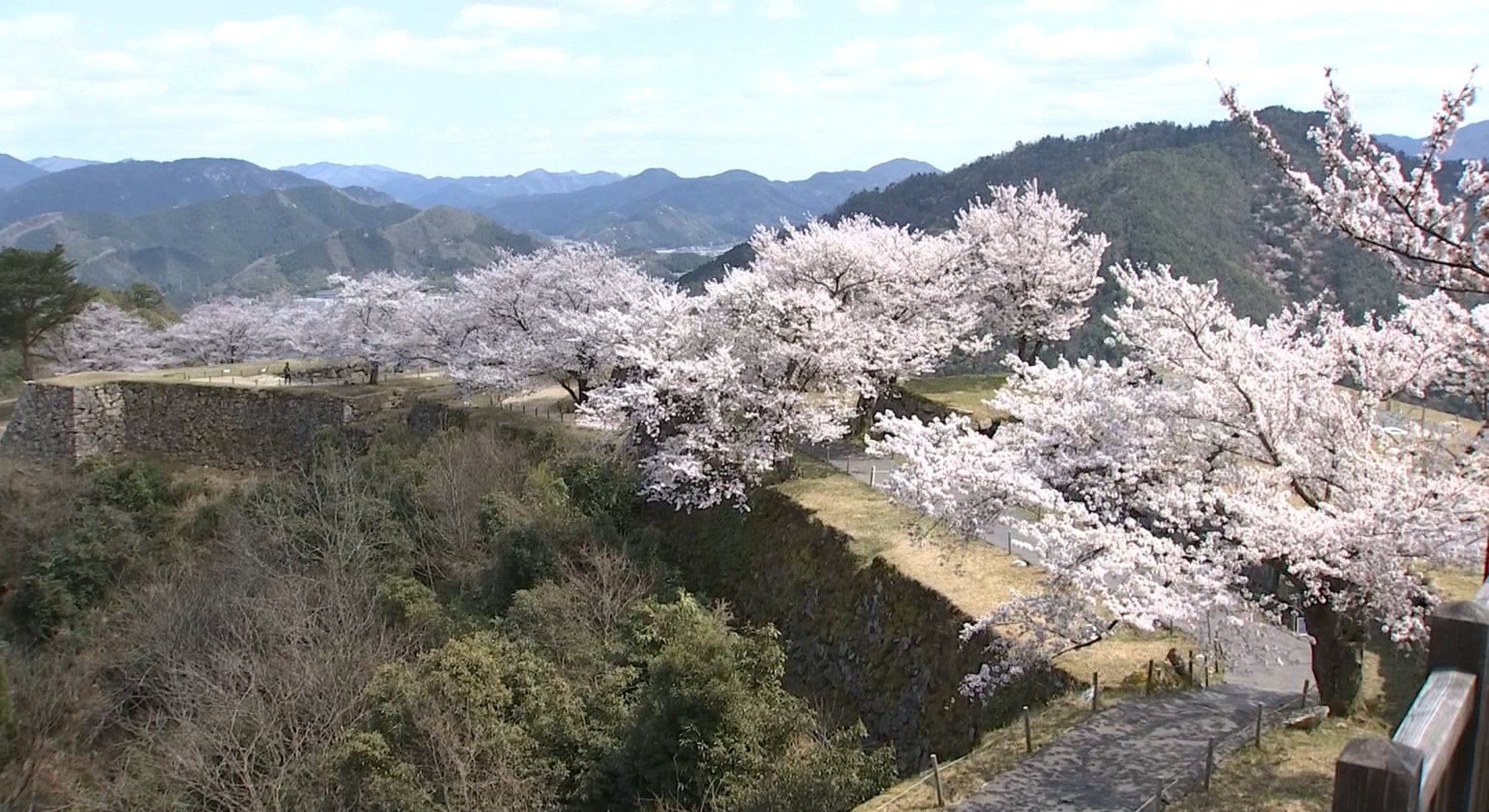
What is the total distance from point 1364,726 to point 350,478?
63.3ft

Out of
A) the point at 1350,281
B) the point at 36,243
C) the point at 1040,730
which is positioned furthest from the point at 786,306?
the point at 36,243

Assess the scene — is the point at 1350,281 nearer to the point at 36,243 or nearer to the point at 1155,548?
the point at 1155,548

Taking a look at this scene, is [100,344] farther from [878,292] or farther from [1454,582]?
[1454,582]

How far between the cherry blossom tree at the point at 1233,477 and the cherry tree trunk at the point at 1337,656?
1 centimetres

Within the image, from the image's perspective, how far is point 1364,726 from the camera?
334 inches

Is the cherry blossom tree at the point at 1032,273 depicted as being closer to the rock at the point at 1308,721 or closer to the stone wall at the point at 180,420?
the rock at the point at 1308,721

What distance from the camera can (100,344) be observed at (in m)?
41.2

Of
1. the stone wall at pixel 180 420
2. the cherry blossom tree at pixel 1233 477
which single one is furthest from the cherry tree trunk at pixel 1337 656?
the stone wall at pixel 180 420

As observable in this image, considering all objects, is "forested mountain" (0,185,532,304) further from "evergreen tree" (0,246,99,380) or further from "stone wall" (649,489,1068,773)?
"stone wall" (649,489,1068,773)

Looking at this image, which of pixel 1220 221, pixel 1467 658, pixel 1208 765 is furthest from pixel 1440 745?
pixel 1220 221

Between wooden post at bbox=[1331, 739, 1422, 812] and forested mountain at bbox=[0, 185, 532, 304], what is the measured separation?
159 metres

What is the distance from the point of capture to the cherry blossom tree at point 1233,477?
7.34m

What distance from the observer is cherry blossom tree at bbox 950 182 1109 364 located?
81.6ft

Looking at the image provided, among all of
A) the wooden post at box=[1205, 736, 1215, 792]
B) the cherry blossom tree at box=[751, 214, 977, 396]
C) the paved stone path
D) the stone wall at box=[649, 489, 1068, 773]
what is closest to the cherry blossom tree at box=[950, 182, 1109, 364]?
the cherry blossom tree at box=[751, 214, 977, 396]
